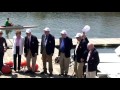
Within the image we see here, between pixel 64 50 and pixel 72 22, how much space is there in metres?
20.4

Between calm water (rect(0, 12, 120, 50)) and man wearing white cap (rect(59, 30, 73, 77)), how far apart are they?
43.3 ft

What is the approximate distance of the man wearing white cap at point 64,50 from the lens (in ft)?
28.5

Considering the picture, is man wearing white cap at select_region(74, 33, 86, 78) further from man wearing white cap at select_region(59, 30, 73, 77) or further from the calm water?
the calm water

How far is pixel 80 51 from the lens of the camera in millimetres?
8375

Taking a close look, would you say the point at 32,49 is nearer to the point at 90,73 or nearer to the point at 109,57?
the point at 90,73

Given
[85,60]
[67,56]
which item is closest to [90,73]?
[85,60]

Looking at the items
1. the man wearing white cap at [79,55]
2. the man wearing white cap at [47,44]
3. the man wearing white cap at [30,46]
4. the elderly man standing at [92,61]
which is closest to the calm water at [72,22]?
the man wearing white cap at [30,46]

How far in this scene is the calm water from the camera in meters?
23.7

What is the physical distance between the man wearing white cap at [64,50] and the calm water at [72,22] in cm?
1320

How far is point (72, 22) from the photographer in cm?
2912

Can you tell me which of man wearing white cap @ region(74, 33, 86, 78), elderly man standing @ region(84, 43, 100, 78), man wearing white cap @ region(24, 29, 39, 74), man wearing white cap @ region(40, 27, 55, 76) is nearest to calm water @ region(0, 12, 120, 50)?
man wearing white cap @ region(24, 29, 39, 74)

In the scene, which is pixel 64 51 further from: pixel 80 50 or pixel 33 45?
pixel 33 45
